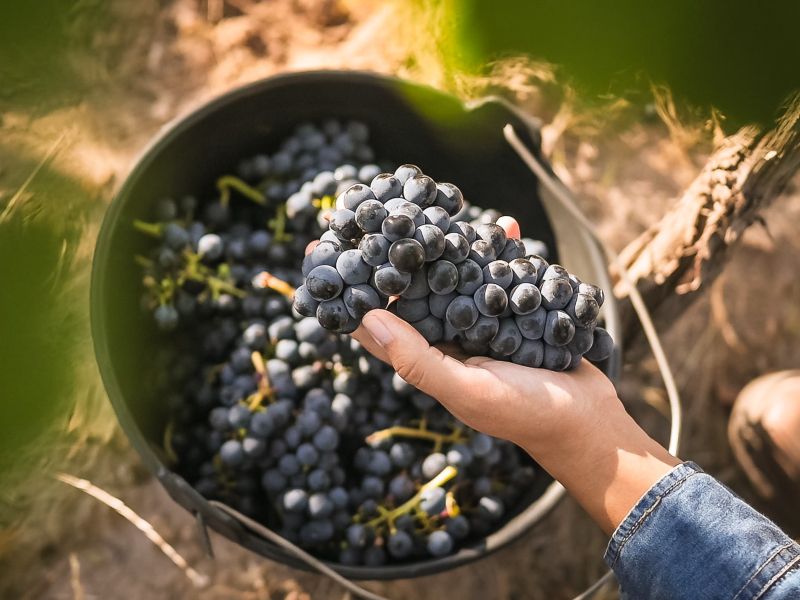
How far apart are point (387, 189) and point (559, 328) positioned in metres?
0.36

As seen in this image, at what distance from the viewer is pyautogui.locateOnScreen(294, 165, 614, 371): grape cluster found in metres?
0.88

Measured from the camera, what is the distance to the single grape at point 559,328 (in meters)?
0.92

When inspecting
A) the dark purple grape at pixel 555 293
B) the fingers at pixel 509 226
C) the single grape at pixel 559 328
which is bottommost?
the single grape at pixel 559 328

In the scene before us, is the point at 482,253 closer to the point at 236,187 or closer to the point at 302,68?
the point at 236,187

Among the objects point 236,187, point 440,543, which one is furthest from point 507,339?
point 236,187

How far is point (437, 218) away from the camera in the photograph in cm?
91

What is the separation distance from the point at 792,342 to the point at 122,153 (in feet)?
8.11

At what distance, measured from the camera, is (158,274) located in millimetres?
1368

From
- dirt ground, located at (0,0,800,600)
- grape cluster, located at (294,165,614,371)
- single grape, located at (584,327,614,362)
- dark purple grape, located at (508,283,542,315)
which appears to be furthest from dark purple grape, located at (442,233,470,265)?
dirt ground, located at (0,0,800,600)

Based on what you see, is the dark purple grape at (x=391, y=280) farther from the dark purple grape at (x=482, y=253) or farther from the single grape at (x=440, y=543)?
the single grape at (x=440, y=543)

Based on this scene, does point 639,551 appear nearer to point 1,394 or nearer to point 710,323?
point 1,394

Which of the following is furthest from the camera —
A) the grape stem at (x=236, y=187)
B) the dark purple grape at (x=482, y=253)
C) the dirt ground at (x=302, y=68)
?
the dirt ground at (x=302, y=68)

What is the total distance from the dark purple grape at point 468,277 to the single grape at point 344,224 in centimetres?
18

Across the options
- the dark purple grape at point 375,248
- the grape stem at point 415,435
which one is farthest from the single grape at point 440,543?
the dark purple grape at point 375,248
